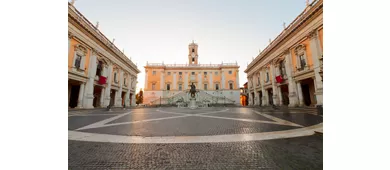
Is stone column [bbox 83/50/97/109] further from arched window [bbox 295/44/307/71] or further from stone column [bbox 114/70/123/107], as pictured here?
arched window [bbox 295/44/307/71]

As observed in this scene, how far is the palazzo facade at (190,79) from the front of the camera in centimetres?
3572

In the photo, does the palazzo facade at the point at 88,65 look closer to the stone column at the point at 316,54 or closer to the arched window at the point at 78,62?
the arched window at the point at 78,62

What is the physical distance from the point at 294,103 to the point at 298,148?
16.2m

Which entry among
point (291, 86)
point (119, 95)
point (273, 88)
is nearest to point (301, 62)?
point (291, 86)

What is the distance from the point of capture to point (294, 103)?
1559 cm

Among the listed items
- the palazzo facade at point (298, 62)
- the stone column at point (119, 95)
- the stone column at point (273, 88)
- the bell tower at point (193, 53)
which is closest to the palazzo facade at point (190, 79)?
the bell tower at point (193, 53)

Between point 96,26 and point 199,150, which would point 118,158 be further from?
point 96,26

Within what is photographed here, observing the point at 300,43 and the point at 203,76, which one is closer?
the point at 300,43

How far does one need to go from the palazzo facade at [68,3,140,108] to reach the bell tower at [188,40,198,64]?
73.0 ft

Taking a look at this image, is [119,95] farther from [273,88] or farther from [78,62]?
[273,88]

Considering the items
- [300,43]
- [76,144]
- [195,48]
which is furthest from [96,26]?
[195,48]

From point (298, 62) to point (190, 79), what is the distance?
2541cm

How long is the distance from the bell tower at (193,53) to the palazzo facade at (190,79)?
5176 millimetres
